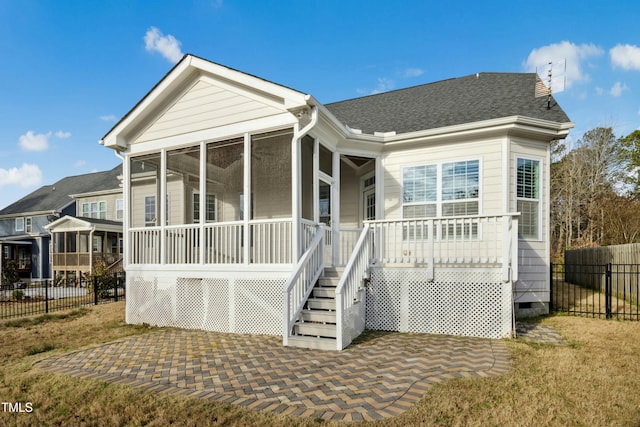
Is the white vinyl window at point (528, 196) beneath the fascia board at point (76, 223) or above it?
above

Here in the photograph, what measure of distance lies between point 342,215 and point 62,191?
89.7 ft

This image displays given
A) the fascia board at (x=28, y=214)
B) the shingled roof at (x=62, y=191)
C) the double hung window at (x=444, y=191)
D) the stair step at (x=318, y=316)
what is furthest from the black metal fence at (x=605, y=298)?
the fascia board at (x=28, y=214)

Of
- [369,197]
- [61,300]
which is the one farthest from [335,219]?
[61,300]

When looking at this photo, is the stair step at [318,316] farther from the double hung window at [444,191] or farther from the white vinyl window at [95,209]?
the white vinyl window at [95,209]

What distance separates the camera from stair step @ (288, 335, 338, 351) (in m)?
5.51

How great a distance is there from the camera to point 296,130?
6699mm

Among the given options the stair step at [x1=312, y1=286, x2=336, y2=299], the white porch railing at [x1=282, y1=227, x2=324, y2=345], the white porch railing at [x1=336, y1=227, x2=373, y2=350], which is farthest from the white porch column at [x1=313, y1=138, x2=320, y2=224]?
the stair step at [x1=312, y1=286, x2=336, y2=299]

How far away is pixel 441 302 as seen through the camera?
6594mm

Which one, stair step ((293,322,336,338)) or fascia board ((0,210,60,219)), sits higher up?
fascia board ((0,210,60,219))

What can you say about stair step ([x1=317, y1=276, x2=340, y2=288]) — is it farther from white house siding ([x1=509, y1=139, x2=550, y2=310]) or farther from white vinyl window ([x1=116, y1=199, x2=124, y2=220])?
Answer: white vinyl window ([x1=116, y1=199, x2=124, y2=220])

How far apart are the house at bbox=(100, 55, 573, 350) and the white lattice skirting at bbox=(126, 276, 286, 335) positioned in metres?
0.03

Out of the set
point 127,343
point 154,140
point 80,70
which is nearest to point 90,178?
point 80,70

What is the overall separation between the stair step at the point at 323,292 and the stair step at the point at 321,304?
0.22 meters

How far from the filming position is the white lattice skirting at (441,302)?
631cm
